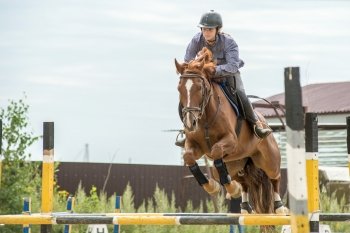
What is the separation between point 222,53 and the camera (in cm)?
873

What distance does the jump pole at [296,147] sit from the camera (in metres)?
5.34

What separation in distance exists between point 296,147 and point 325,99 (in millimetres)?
24893

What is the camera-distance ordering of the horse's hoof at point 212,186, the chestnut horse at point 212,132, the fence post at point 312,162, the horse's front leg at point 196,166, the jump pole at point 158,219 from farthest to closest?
the horse's hoof at point 212,186 → the horse's front leg at point 196,166 → the chestnut horse at point 212,132 → the fence post at point 312,162 → the jump pole at point 158,219

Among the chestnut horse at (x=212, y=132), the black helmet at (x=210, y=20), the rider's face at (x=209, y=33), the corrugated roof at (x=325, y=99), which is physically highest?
the corrugated roof at (x=325, y=99)

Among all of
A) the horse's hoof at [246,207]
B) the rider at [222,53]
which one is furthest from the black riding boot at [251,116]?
the horse's hoof at [246,207]

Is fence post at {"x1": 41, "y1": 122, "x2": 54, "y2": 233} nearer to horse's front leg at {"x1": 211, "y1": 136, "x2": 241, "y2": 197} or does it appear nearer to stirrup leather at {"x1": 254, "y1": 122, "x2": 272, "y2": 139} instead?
horse's front leg at {"x1": 211, "y1": 136, "x2": 241, "y2": 197}

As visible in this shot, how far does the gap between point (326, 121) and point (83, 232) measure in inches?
643

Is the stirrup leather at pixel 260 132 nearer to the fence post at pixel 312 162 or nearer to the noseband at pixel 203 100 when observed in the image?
the noseband at pixel 203 100

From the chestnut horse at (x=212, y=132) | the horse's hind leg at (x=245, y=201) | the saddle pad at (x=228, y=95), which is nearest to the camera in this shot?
the chestnut horse at (x=212, y=132)

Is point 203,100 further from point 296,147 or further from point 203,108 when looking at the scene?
point 296,147

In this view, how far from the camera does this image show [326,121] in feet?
92.7

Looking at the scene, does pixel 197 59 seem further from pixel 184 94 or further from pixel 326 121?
pixel 326 121

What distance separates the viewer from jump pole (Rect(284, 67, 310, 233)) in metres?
5.34

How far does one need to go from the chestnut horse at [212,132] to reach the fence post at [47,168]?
1.41m
